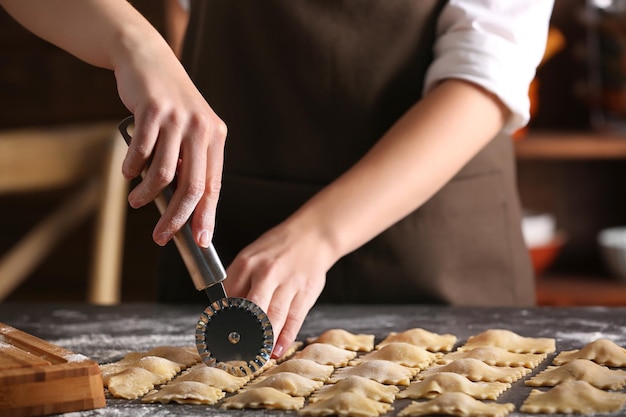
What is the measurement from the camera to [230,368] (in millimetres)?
1020

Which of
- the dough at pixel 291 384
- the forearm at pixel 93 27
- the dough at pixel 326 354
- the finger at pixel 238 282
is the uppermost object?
the forearm at pixel 93 27

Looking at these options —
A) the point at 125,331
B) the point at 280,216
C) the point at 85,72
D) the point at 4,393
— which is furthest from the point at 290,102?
the point at 85,72

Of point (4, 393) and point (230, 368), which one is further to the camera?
point (230, 368)

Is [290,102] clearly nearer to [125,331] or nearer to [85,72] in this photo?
[125,331]

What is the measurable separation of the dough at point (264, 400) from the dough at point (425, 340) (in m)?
0.26

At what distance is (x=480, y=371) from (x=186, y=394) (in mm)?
314

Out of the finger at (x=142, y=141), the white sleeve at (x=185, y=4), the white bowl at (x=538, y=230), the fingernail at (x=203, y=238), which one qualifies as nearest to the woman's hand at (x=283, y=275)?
the fingernail at (x=203, y=238)

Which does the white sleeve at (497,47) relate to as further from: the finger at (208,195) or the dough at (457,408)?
the dough at (457,408)

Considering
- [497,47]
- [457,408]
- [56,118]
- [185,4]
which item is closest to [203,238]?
[457,408]

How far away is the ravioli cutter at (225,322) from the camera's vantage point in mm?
1006

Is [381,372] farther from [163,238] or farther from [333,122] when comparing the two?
[333,122]

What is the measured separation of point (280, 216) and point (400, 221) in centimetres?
19

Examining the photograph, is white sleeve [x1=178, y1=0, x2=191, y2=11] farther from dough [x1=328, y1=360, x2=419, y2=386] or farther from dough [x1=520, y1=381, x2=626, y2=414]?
dough [x1=520, y1=381, x2=626, y2=414]

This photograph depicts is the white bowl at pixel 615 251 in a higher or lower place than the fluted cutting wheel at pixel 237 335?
higher
